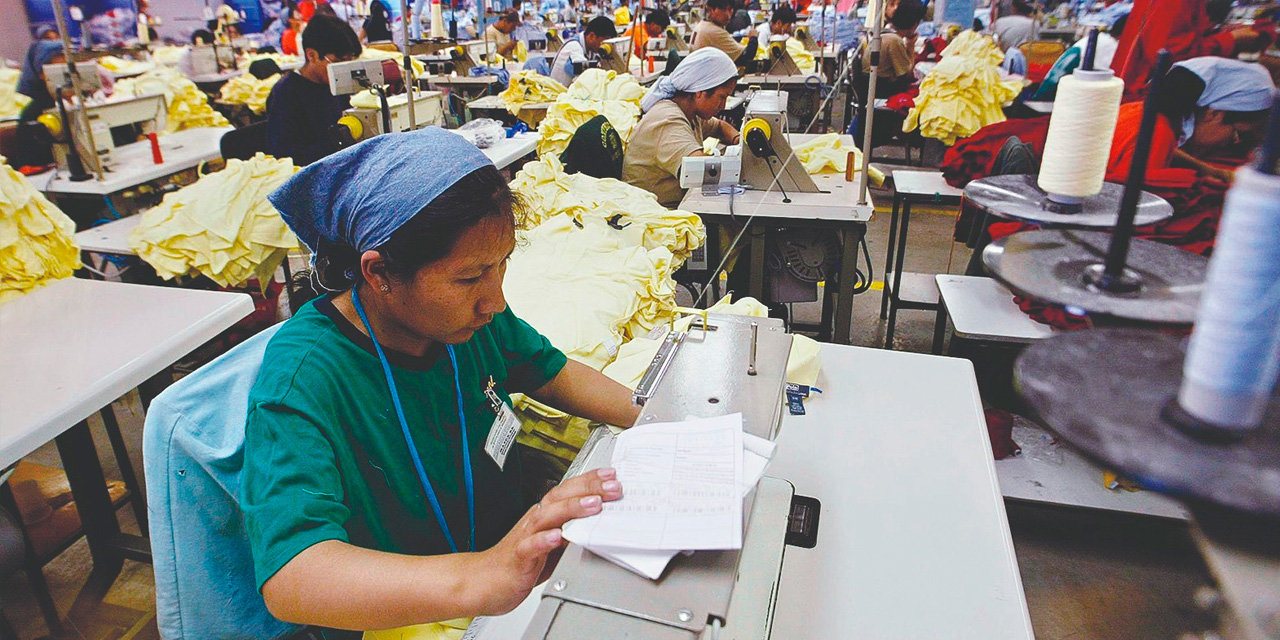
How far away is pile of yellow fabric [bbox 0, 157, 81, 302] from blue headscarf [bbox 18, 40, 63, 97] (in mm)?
2145

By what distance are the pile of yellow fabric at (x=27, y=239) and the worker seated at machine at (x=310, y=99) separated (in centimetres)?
138

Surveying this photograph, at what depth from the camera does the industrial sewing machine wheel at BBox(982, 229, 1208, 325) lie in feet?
1.71

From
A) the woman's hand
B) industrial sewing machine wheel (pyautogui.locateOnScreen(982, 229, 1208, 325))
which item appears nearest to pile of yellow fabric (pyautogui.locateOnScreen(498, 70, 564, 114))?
the woman's hand

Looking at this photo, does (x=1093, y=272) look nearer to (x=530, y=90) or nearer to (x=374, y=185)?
(x=374, y=185)

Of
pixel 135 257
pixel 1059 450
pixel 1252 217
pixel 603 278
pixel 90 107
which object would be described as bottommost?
pixel 1059 450

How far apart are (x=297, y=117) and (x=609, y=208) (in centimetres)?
186

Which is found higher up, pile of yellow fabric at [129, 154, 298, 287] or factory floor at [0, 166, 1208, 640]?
pile of yellow fabric at [129, 154, 298, 287]

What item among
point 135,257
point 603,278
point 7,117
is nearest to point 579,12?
point 7,117

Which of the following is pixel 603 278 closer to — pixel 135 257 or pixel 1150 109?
pixel 1150 109

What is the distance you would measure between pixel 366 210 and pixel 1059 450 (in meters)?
2.38

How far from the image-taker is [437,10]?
17.0ft

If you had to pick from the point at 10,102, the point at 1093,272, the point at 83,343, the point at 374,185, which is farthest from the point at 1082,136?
the point at 10,102

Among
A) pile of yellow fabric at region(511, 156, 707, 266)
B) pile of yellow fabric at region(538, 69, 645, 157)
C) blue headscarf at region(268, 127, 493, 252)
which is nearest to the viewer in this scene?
blue headscarf at region(268, 127, 493, 252)

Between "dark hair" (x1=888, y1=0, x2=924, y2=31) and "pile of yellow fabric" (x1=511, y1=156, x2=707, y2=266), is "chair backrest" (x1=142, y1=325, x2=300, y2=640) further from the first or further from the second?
"dark hair" (x1=888, y1=0, x2=924, y2=31)
